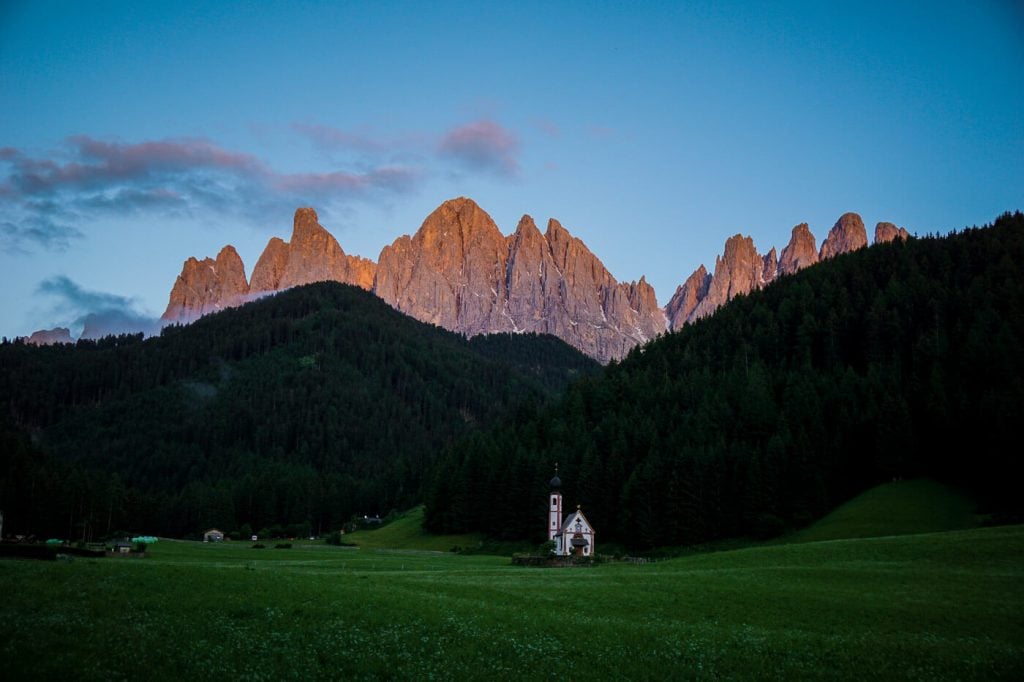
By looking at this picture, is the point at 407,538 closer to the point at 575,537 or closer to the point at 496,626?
the point at 575,537

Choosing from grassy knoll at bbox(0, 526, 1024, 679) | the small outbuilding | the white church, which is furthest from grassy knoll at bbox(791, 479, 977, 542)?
the small outbuilding

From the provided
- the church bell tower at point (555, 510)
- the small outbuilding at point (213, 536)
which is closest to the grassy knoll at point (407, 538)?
the church bell tower at point (555, 510)

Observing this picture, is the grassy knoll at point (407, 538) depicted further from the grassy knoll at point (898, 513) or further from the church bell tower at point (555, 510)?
the grassy knoll at point (898, 513)

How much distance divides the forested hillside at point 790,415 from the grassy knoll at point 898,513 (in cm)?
262

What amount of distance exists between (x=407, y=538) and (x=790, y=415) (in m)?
58.2

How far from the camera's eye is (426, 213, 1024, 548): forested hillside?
8512cm

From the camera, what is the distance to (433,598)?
34.1m

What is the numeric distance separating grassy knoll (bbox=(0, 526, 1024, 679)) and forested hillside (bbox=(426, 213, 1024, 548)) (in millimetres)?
43254

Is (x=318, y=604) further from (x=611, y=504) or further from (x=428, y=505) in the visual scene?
(x=428, y=505)

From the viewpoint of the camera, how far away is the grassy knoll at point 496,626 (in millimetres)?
23734

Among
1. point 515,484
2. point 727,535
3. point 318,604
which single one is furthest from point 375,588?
point 515,484

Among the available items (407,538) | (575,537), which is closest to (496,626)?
(575,537)

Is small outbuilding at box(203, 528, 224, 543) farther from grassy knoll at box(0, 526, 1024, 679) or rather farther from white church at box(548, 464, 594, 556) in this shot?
grassy knoll at box(0, 526, 1024, 679)

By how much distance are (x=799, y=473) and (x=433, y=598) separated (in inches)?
2499
